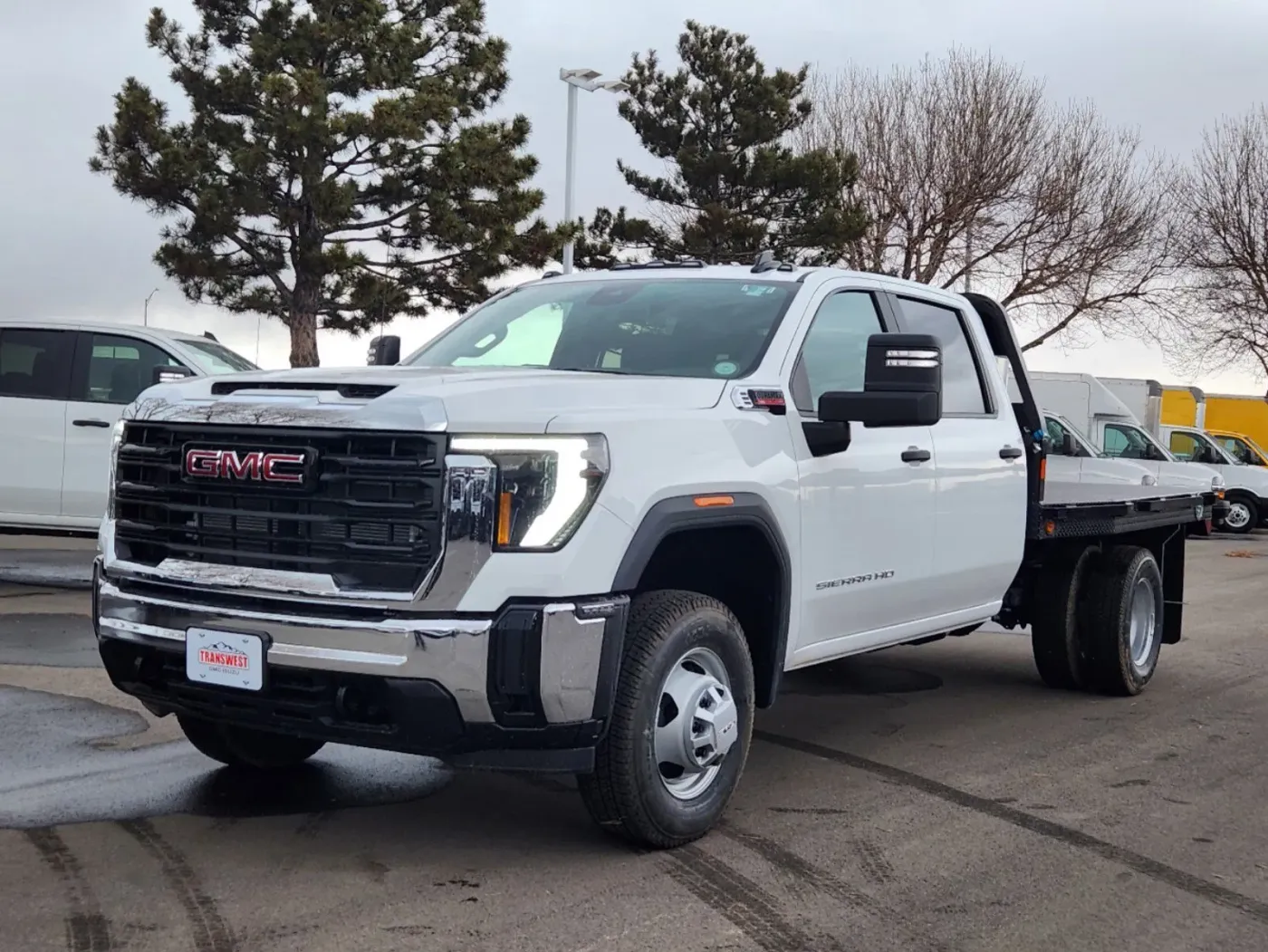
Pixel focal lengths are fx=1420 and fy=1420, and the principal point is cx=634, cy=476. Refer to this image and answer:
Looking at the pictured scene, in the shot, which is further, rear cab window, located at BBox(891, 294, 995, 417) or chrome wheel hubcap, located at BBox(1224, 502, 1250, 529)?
chrome wheel hubcap, located at BBox(1224, 502, 1250, 529)

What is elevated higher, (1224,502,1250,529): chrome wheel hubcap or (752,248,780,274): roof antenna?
(752,248,780,274): roof antenna

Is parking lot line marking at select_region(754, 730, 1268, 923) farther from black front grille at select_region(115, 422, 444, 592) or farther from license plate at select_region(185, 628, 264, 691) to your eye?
license plate at select_region(185, 628, 264, 691)

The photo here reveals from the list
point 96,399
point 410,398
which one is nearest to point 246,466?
point 410,398

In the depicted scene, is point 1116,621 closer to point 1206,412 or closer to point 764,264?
point 764,264

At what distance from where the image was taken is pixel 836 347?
5.50 m

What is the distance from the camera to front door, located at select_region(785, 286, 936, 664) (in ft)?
16.6

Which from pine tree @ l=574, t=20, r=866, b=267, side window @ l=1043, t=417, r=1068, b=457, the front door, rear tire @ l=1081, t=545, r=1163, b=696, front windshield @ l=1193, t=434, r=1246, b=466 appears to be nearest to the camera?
the front door

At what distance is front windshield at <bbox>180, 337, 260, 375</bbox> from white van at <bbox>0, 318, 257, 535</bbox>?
33mm

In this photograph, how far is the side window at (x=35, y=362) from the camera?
10359 mm

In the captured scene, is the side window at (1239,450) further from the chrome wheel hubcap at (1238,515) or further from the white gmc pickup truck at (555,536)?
the white gmc pickup truck at (555,536)

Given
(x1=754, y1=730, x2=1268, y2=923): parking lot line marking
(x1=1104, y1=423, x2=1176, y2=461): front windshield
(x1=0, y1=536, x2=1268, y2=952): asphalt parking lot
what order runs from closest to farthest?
(x1=0, y1=536, x2=1268, y2=952): asphalt parking lot → (x1=754, y1=730, x2=1268, y2=923): parking lot line marking → (x1=1104, y1=423, x2=1176, y2=461): front windshield

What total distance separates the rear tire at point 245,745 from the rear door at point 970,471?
2671mm

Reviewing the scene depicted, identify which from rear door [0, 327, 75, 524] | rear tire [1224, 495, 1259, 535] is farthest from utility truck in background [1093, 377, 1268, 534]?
rear door [0, 327, 75, 524]

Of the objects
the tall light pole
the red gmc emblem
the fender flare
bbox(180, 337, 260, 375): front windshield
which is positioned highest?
the tall light pole
